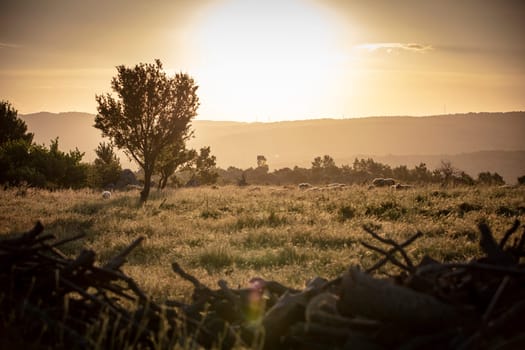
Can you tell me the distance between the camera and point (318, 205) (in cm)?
1941

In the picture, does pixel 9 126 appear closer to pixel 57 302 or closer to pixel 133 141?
pixel 133 141

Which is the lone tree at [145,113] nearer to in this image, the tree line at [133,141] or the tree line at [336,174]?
the tree line at [133,141]

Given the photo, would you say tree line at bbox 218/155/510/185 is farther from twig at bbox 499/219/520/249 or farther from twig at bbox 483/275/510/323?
twig at bbox 483/275/510/323

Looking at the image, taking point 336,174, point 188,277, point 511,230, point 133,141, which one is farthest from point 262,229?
point 336,174

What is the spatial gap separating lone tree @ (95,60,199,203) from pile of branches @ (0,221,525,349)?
2348 centimetres

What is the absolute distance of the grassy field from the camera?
918 centimetres

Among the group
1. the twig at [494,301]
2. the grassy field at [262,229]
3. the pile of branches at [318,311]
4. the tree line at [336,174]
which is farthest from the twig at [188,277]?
the tree line at [336,174]

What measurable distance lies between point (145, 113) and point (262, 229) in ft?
56.8

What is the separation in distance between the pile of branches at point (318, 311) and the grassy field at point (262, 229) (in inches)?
123

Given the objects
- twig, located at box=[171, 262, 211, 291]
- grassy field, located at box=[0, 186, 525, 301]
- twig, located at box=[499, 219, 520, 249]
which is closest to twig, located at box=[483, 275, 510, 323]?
twig, located at box=[499, 219, 520, 249]

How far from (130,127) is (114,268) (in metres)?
25.2

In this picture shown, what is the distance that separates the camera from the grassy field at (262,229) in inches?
361

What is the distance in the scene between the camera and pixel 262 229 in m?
13.4

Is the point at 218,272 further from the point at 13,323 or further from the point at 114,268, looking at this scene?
the point at 13,323
